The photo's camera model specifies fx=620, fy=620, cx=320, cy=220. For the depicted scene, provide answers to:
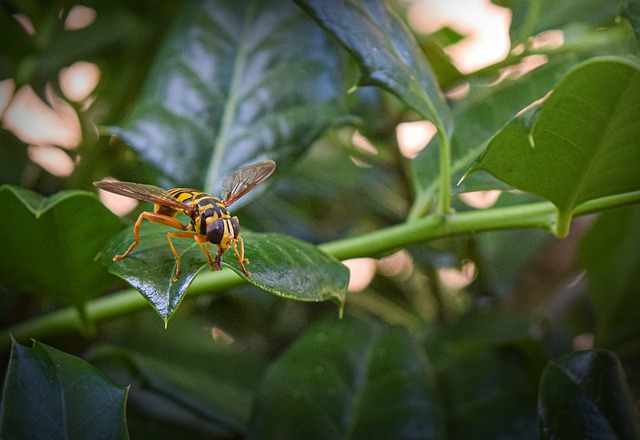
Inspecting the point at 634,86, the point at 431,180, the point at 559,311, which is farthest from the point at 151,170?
the point at 559,311

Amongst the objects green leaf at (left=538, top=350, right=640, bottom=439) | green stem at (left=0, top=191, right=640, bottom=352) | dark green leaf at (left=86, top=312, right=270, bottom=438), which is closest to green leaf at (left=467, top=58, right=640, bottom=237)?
green stem at (left=0, top=191, right=640, bottom=352)

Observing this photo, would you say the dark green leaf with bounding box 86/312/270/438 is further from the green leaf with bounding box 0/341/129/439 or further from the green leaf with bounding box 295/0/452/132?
the green leaf with bounding box 295/0/452/132

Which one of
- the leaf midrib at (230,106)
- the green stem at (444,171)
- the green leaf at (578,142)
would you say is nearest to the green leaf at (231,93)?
the leaf midrib at (230,106)

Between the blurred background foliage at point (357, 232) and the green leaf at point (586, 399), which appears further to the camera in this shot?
the blurred background foliage at point (357, 232)

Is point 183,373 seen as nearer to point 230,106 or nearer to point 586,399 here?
point 230,106

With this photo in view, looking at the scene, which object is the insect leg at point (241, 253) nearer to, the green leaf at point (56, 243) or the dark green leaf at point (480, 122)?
the green leaf at point (56, 243)

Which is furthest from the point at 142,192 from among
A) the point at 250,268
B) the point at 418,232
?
the point at 418,232

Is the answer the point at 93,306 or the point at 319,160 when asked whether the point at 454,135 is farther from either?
the point at 319,160
